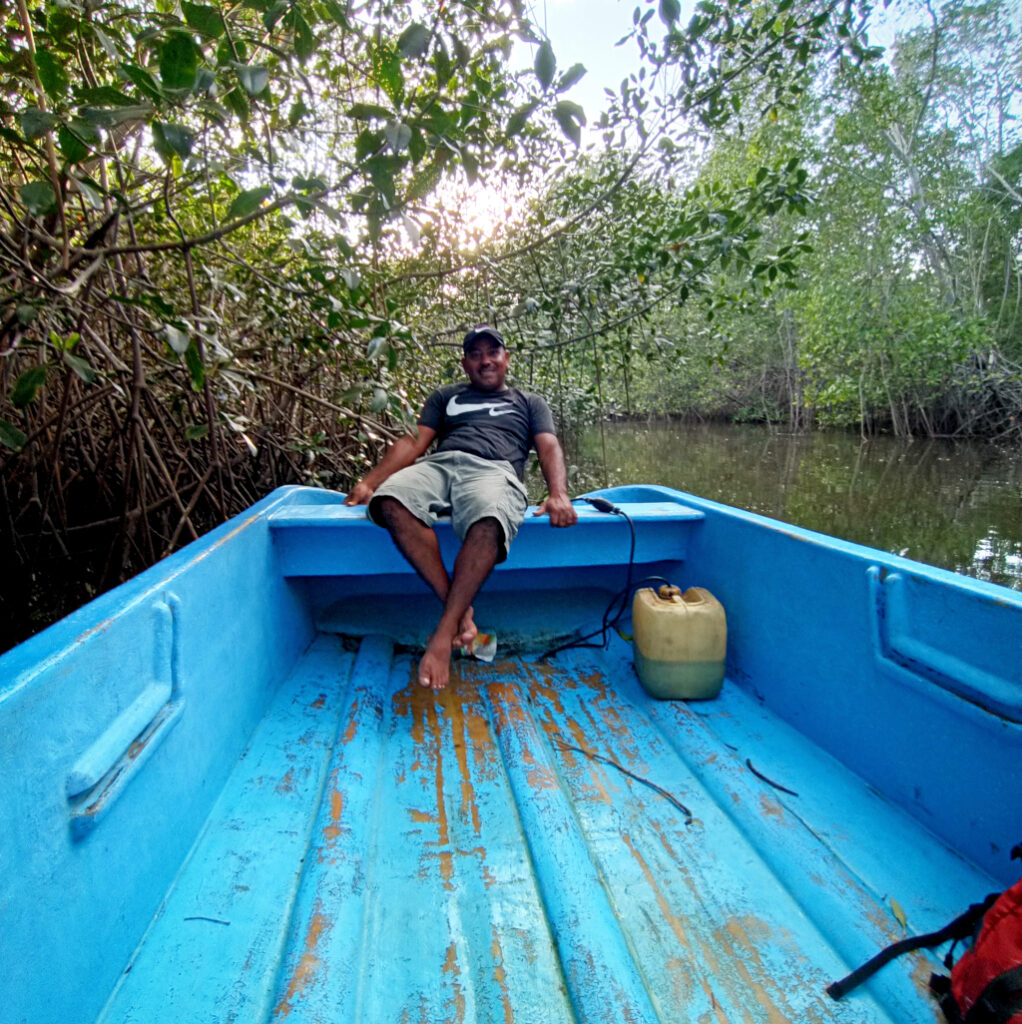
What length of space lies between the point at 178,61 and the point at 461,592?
4.21 ft

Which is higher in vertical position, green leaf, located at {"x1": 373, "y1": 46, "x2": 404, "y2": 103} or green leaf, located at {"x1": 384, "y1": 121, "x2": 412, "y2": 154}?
green leaf, located at {"x1": 373, "y1": 46, "x2": 404, "y2": 103}

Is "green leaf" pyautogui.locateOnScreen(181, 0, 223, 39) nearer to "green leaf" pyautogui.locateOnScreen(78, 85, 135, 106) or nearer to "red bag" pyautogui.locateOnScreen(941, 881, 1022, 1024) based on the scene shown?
"green leaf" pyautogui.locateOnScreen(78, 85, 135, 106)

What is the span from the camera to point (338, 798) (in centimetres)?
129

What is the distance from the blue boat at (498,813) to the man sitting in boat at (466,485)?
0.21 m

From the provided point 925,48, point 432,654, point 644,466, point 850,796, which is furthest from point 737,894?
point 925,48

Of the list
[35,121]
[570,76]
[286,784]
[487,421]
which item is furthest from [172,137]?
[487,421]

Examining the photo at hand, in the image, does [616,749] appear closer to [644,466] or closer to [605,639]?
[605,639]

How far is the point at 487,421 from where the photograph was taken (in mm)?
2404

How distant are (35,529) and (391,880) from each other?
129 inches

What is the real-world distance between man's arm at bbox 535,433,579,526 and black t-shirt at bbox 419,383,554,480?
8 centimetres

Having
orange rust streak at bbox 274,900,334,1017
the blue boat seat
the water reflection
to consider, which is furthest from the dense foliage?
the water reflection

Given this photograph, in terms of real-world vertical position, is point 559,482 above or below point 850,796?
above

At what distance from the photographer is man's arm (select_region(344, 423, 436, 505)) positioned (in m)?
2.14

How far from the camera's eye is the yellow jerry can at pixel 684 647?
5.57 feet
